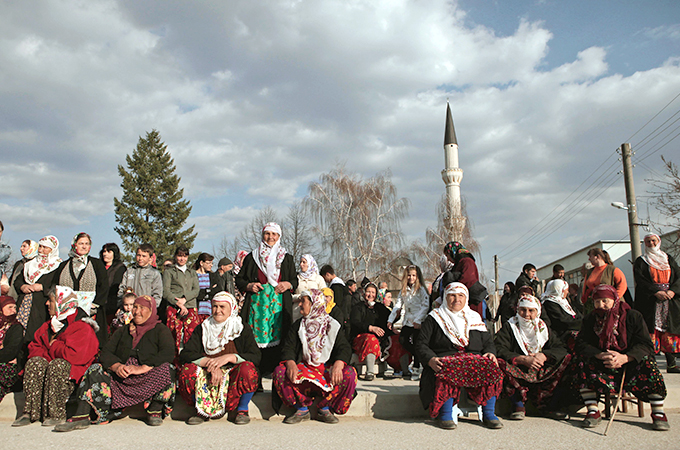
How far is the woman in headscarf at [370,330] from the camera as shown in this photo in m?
6.67

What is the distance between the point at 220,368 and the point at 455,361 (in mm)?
2208

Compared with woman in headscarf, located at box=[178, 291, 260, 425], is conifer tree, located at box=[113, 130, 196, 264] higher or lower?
higher

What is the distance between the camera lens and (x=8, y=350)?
468cm

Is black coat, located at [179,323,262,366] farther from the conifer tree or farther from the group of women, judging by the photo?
the conifer tree

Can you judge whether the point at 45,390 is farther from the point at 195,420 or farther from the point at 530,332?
the point at 530,332

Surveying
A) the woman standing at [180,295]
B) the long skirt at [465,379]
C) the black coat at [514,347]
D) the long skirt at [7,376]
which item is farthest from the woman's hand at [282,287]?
the long skirt at [7,376]

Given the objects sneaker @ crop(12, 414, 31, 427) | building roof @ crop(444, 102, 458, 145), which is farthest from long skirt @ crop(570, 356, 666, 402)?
building roof @ crop(444, 102, 458, 145)

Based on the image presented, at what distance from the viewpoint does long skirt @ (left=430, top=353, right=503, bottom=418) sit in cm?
423

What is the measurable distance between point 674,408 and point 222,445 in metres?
4.42

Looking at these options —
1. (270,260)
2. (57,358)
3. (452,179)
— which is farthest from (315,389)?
(452,179)

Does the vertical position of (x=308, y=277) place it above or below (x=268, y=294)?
above

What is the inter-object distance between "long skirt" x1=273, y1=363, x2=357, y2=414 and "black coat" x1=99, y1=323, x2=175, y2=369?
3.61 ft

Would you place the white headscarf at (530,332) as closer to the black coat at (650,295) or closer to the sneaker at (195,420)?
the black coat at (650,295)

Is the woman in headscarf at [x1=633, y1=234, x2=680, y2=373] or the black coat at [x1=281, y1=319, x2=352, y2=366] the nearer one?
the black coat at [x1=281, y1=319, x2=352, y2=366]
